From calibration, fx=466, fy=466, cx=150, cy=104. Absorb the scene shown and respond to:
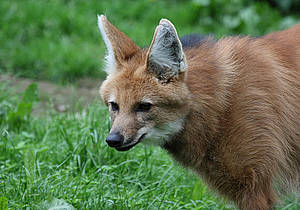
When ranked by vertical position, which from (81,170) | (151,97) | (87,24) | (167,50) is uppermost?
(167,50)

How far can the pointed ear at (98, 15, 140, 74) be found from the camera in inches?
126

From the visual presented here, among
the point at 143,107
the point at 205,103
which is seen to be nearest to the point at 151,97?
the point at 143,107

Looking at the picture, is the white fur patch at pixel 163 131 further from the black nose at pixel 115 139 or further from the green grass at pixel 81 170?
the green grass at pixel 81 170

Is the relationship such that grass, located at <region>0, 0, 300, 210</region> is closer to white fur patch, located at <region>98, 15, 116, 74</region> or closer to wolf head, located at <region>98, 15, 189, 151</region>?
wolf head, located at <region>98, 15, 189, 151</region>

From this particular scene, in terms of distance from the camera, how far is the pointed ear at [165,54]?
112 inches

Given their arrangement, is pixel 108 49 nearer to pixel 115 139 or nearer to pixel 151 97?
pixel 151 97

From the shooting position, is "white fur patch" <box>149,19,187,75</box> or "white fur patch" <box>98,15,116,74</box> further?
"white fur patch" <box>98,15,116,74</box>

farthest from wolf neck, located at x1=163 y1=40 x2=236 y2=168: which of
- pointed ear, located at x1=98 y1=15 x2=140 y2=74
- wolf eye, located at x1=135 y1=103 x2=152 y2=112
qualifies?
pointed ear, located at x1=98 y1=15 x2=140 y2=74

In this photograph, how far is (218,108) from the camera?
3090 millimetres

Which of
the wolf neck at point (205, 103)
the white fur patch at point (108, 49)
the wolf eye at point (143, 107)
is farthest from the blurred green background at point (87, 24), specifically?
the wolf neck at point (205, 103)

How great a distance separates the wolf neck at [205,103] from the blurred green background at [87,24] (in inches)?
109

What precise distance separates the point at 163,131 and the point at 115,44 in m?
0.69

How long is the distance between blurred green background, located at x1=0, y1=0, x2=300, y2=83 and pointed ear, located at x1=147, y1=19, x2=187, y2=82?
2705 millimetres

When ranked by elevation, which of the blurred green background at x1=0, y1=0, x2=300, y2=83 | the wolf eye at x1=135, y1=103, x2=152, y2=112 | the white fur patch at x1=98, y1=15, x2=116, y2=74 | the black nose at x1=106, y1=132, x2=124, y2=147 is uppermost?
the white fur patch at x1=98, y1=15, x2=116, y2=74
